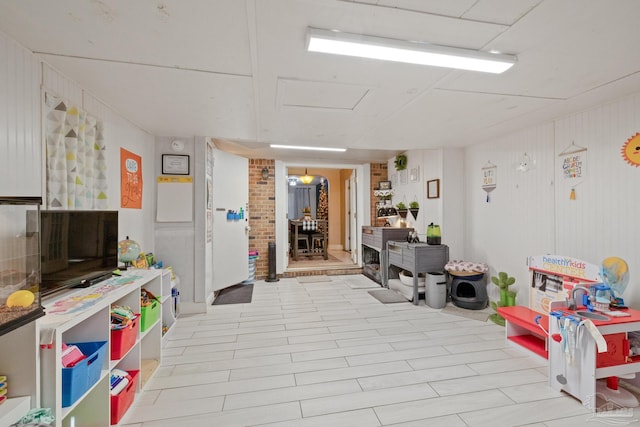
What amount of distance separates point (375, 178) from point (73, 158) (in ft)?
16.1

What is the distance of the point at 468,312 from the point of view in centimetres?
355

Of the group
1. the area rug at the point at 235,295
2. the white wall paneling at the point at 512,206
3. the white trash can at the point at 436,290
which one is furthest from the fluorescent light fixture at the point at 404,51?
the area rug at the point at 235,295

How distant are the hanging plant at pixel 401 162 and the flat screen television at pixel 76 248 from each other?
4329 millimetres

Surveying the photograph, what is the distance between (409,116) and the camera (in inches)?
111

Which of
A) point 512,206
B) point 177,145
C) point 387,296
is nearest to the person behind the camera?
point 512,206

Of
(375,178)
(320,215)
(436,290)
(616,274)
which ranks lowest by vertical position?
(436,290)

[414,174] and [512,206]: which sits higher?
[414,174]

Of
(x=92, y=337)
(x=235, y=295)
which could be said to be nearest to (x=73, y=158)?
(x=92, y=337)

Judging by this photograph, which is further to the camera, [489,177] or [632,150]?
[489,177]

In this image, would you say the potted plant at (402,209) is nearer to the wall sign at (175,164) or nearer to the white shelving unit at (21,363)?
the wall sign at (175,164)

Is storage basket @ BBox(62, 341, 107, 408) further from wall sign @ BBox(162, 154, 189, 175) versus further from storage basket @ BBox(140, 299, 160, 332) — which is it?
wall sign @ BBox(162, 154, 189, 175)

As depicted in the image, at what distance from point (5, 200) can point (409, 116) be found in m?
2.87

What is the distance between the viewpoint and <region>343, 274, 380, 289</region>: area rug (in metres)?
4.83

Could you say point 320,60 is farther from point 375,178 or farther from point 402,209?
point 375,178
